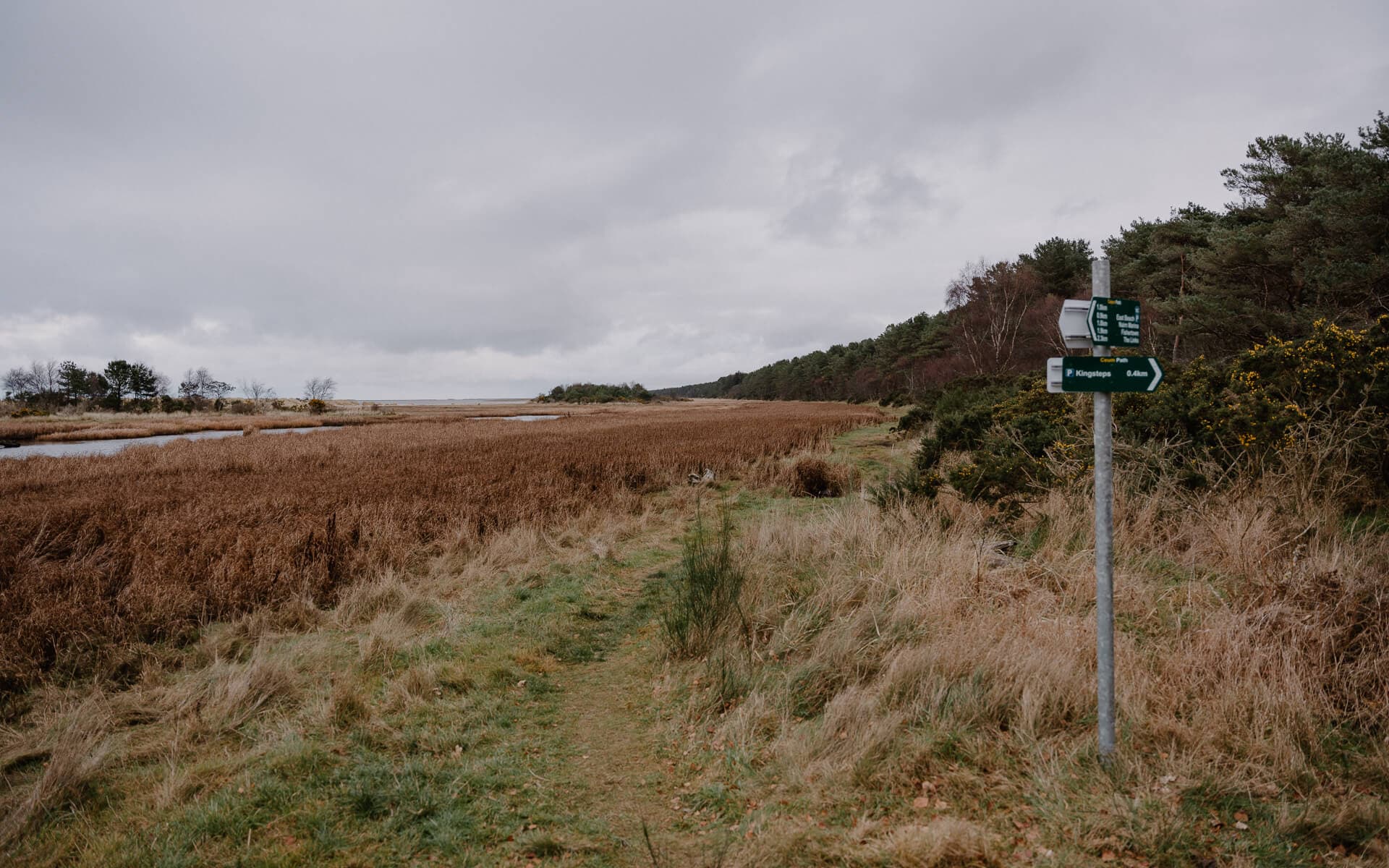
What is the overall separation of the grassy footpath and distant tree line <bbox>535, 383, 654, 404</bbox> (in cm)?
11473

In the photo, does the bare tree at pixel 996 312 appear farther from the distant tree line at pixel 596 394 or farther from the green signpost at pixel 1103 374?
the distant tree line at pixel 596 394

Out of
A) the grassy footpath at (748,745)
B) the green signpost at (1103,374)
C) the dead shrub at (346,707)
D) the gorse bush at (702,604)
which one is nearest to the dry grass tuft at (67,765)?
the grassy footpath at (748,745)

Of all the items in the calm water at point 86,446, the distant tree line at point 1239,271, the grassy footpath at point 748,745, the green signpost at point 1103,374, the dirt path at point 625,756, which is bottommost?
the dirt path at point 625,756

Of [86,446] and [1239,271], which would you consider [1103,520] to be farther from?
[86,446]

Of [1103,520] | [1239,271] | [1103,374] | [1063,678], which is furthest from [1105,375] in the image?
[1239,271]

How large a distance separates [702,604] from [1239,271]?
26.3 m

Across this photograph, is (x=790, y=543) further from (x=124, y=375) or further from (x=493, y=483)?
(x=124, y=375)

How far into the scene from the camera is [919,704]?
11.9ft

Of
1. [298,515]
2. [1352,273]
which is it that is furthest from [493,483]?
[1352,273]

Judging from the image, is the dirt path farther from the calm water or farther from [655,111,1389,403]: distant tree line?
the calm water

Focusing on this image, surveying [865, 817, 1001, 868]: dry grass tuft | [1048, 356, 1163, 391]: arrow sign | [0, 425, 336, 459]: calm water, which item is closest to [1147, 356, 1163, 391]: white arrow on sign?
[1048, 356, 1163, 391]: arrow sign

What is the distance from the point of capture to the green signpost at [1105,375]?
8.45 feet

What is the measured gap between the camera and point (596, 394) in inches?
5079

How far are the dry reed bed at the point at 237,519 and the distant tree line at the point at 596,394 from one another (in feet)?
330
